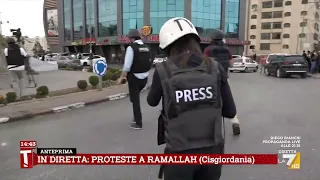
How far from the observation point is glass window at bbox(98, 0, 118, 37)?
50.2m

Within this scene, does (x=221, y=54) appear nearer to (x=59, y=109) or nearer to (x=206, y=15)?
(x=59, y=109)

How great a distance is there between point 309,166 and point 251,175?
2.93ft

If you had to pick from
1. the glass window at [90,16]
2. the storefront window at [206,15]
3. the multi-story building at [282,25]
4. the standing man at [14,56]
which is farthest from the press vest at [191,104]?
the multi-story building at [282,25]

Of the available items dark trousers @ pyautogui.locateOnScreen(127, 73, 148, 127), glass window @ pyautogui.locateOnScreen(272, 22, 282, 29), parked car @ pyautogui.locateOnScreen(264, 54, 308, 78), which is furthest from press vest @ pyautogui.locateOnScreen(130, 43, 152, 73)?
glass window @ pyautogui.locateOnScreen(272, 22, 282, 29)

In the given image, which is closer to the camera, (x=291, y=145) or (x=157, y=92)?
(x=157, y=92)

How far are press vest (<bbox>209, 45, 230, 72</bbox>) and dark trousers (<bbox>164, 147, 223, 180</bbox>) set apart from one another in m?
3.42

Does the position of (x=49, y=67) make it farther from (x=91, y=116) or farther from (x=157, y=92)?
(x=157, y=92)

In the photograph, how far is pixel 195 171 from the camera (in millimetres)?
1957

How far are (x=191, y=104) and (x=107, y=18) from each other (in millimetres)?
52532

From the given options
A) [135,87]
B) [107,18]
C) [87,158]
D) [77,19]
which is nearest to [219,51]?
[135,87]

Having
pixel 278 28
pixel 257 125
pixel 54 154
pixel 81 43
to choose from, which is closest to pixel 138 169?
pixel 54 154

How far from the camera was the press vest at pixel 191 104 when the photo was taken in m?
1.79

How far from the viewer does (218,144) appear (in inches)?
76.1

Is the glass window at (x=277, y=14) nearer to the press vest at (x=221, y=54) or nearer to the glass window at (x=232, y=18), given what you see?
the glass window at (x=232, y=18)
